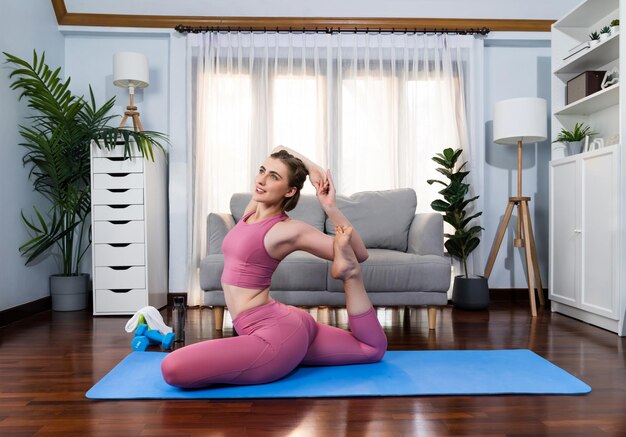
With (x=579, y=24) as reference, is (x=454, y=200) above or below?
A: below

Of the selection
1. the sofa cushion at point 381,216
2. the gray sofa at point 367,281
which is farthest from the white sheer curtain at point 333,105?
the gray sofa at point 367,281

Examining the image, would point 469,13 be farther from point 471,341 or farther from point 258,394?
point 258,394

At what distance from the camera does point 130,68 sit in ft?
13.0

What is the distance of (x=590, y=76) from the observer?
11.5 ft

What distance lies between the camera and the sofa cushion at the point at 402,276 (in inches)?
121

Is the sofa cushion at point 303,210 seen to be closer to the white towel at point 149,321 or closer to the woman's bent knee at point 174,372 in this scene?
the white towel at point 149,321

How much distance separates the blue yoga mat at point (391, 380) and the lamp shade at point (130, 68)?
2.34 m

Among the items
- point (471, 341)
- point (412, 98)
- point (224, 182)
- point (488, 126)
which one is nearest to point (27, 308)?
point (224, 182)

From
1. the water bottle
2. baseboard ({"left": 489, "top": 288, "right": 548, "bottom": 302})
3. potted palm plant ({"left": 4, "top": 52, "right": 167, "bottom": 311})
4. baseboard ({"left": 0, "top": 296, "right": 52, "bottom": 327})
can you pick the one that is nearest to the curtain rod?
potted palm plant ({"left": 4, "top": 52, "right": 167, "bottom": 311})

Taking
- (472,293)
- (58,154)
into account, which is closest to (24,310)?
(58,154)

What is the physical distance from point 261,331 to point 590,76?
9.44ft

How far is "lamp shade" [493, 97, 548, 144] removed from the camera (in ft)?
12.6

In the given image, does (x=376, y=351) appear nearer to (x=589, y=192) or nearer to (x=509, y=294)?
(x=589, y=192)

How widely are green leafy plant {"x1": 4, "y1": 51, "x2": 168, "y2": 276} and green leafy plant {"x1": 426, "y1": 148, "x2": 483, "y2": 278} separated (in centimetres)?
218
